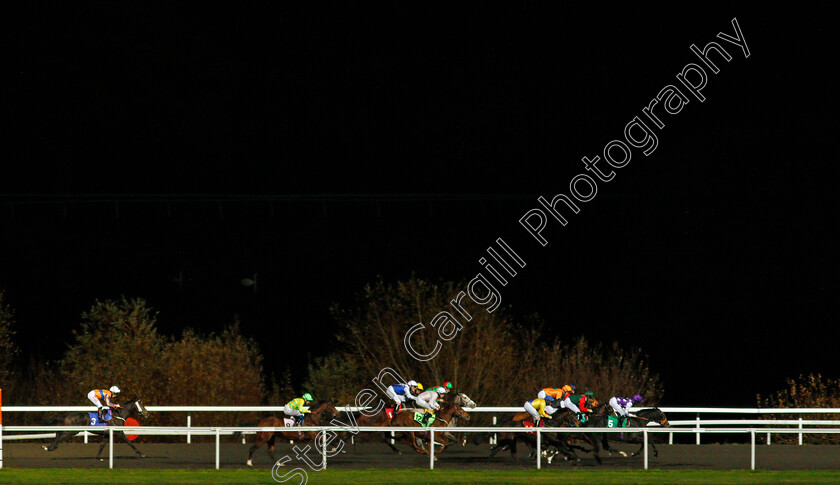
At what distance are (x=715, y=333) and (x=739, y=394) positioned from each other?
2213mm

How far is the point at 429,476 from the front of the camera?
13891 mm

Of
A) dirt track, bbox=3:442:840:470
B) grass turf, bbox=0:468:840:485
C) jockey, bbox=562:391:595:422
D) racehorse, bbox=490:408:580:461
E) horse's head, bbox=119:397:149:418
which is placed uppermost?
jockey, bbox=562:391:595:422

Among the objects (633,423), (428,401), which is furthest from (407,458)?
(633,423)

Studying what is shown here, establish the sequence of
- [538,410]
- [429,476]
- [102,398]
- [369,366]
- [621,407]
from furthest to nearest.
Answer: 1. [369,366]
2. [621,407]
3. [102,398]
4. [538,410]
5. [429,476]

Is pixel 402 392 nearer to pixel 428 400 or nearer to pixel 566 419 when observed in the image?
pixel 428 400

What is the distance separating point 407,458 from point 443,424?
2.41 feet

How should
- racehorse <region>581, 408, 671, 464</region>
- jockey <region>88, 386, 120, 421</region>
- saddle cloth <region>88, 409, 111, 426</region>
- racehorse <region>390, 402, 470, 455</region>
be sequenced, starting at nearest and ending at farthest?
racehorse <region>390, 402, 470, 455</region>
racehorse <region>581, 408, 671, 464</region>
saddle cloth <region>88, 409, 111, 426</region>
jockey <region>88, 386, 120, 421</region>

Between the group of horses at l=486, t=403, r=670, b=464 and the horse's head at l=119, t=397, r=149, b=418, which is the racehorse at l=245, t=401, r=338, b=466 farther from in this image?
the horse's head at l=119, t=397, r=149, b=418

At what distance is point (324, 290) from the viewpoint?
4128 cm

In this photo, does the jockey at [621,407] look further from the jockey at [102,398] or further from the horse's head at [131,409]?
the jockey at [102,398]

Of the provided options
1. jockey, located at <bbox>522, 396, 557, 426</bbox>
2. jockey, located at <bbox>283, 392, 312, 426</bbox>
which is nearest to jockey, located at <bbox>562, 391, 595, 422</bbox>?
jockey, located at <bbox>522, 396, 557, 426</bbox>

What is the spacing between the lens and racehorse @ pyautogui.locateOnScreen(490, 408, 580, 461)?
1617cm

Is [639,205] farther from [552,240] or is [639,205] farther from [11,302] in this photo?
[11,302]

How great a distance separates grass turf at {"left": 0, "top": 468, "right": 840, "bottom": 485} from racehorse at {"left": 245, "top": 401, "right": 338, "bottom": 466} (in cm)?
148
